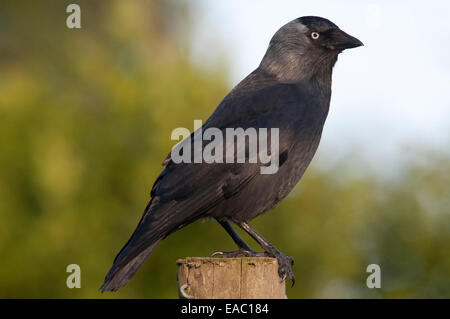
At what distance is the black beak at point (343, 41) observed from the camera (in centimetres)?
543

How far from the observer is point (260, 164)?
15.9ft

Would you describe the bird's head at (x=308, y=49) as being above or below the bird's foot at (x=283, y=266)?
above

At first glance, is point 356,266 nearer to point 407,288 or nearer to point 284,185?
point 407,288

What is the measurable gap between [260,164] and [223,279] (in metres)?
0.92

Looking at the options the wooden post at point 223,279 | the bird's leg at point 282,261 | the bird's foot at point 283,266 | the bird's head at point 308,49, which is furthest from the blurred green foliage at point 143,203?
the wooden post at point 223,279

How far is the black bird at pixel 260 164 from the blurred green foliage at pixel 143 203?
2473 millimetres

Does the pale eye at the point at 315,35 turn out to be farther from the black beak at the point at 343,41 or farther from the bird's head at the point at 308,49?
the black beak at the point at 343,41

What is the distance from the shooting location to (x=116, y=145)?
7.99 metres

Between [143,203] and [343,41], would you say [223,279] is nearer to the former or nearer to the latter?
[343,41]

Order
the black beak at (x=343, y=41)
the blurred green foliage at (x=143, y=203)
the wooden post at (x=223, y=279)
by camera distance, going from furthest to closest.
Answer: the blurred green foliage at (x=143, y=203), the black beak at (x=343, y=41), the wooden post at (x=223, y=279)

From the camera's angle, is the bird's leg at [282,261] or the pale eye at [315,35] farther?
the pale eye at [315,35]

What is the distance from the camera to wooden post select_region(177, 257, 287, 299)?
4.29 m

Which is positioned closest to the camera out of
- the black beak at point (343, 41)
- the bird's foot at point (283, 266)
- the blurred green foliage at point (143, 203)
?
the bird's foot at point (283, 266)
